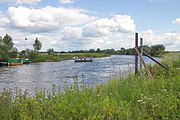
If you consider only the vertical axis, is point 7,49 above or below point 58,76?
above

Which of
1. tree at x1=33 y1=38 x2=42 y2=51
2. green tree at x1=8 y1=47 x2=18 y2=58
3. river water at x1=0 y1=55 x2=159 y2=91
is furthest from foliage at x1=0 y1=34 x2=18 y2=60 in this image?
river water at x1=0 y1=55 x2=159 y2=91

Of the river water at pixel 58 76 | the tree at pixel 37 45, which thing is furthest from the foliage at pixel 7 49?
the river water at pixel 58 76

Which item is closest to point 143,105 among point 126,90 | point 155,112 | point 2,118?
point 155,112

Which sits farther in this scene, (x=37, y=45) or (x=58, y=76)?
(x=37, y=45)

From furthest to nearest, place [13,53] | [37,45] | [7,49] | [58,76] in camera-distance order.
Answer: [37,45] < [13,53] < [7,49] < [58,76]

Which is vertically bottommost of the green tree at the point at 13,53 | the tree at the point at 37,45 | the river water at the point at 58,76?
the river water at the point at 58,76

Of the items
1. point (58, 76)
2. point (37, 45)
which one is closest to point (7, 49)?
point (37, 45)

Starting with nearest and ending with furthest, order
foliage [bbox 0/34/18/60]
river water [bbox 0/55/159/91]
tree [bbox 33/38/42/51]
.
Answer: river water [bbox 0/55/159/91], foliage [bbox 0/34/18/60], tree [bbox 33/38/42/51]

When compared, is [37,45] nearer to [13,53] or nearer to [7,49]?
[13,53]

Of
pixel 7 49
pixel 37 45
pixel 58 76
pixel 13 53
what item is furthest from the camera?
pixel 37 45

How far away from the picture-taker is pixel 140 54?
11.1 metres

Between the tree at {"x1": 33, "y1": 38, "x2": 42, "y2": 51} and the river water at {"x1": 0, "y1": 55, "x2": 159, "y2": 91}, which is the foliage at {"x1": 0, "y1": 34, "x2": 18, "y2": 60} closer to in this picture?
the tree at {"x1": 33, "y1": 38, "x2": 42, "y2": 51}

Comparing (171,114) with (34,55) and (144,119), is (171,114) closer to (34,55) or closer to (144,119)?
(144,119)

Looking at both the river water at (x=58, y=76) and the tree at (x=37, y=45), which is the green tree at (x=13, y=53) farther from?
the river water at (x=58, y=76)
